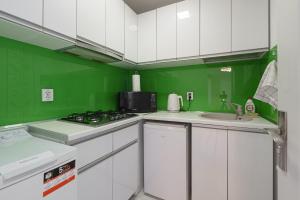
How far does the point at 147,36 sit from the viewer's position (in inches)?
74.5

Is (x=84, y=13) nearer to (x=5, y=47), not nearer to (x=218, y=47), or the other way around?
(x=5, y=47)

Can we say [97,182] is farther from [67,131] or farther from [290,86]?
[290,86]

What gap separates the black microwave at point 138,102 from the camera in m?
1.79

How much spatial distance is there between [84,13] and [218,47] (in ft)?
4.39

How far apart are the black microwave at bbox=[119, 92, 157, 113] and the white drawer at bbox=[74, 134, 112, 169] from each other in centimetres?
68

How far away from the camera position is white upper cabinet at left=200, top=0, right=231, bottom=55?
146 centimetres

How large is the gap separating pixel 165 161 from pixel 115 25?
5.17 feet

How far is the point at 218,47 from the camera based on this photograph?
59.1 inches

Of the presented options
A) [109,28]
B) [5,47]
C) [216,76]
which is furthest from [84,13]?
[216,76]

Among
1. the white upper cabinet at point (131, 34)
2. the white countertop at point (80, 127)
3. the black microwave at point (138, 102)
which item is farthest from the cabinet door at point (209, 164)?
the white upper cabinet at point (131, 34)

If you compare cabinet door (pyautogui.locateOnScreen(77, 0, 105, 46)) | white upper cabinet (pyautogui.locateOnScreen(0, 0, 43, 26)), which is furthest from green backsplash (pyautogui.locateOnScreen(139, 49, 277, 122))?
white upper cabinet (pyautogui.locateOnScreen(0, 0, 43, 26))

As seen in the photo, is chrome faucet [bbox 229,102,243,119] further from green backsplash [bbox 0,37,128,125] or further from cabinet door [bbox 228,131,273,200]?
green backsplash [bbox 0,37,128,125]

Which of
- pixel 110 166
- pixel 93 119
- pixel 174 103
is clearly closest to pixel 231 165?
pixel 174 103

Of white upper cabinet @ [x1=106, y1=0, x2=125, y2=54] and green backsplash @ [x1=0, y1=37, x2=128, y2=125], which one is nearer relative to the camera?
green backsplash @ [x1=0, y1=37, x2=128, y2=125]
